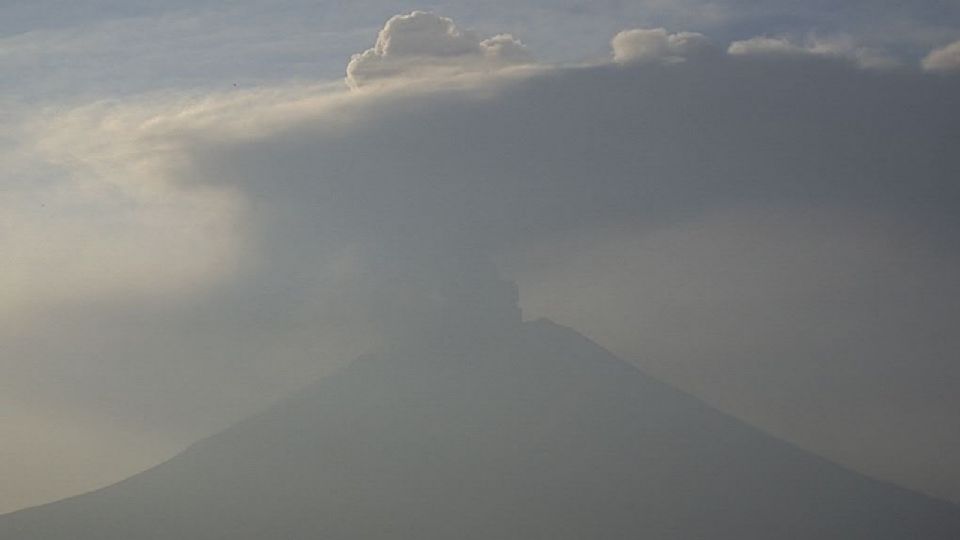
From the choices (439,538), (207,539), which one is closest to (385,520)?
(439,538)

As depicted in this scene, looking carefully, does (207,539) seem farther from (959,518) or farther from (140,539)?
(959,518)

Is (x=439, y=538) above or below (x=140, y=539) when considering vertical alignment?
below

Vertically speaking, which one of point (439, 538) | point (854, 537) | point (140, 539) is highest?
point (140, 539)

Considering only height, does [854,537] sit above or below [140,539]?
below

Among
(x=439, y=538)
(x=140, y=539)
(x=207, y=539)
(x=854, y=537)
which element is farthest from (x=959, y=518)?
(x=140, y=539)

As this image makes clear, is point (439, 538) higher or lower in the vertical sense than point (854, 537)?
higher

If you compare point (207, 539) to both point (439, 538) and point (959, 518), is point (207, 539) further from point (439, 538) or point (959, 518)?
point (959, 518)

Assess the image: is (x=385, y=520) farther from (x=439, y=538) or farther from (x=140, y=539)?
(x=140, y=539)
